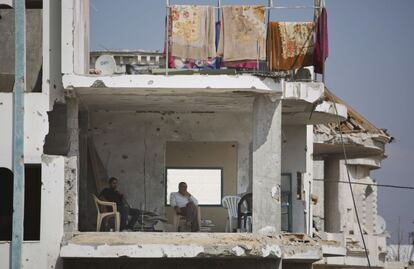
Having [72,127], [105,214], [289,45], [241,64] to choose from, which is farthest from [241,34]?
[105,214]

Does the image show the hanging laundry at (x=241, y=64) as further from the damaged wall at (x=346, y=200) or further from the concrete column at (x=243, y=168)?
the damaged wall at (x=346, y=200)

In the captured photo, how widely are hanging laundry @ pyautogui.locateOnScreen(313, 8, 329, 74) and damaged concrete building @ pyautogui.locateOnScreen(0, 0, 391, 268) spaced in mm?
535

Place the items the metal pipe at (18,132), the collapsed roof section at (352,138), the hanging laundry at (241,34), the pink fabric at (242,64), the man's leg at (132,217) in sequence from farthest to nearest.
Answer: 1. the collapsed roof section at (352,138)
2. the man's leg at (132,217)
3. the pink fabric at (242,64)
4. the hanging laundry at (241,34)
5. the metal pipe at (18,132)

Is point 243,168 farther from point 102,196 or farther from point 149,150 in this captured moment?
point 102,196

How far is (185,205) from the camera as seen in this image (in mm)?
26031

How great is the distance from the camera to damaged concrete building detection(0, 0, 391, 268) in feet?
74.7

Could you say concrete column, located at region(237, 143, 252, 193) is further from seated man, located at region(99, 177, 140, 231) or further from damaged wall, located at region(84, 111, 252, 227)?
seated man, located at region(99, 177, 140, 231)

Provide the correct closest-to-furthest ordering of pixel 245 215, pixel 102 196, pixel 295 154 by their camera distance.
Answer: pixel 245 215 < pixel 102 196 < pixel 295 154

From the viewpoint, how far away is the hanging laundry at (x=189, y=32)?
2414cm

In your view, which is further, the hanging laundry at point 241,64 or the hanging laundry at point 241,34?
the hanging laundry at point 241,64

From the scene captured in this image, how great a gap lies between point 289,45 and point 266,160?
2463 millimetres

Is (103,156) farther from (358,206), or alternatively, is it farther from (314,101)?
(358,206)

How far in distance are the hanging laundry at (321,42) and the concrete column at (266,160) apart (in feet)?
4.10

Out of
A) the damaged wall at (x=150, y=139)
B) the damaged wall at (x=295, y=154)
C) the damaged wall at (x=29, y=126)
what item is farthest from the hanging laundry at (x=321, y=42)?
the damaged wall at (x=29, y=126)
